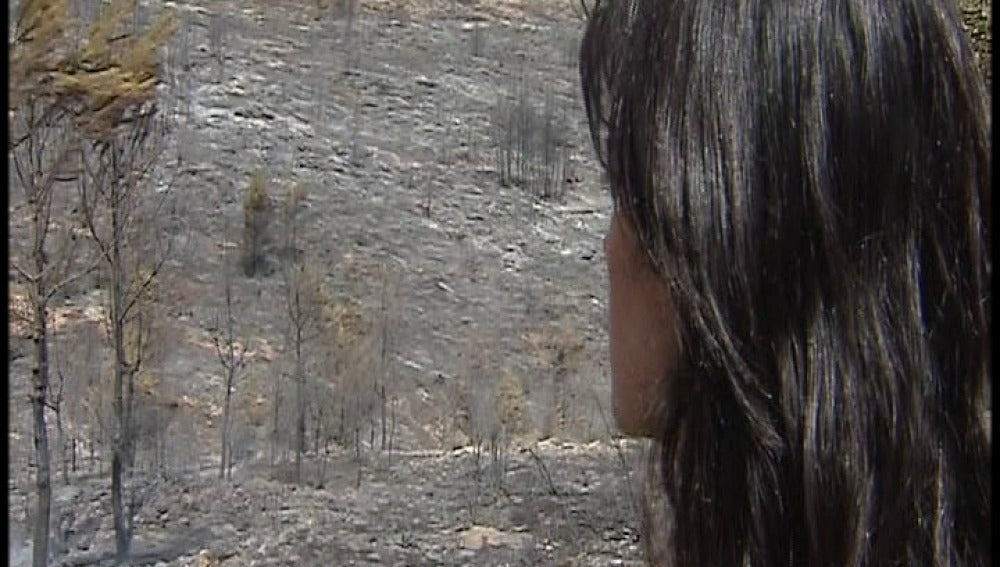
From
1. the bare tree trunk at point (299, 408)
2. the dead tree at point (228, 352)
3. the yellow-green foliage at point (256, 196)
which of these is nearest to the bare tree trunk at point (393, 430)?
the bare tree trunk at point (299, 408)

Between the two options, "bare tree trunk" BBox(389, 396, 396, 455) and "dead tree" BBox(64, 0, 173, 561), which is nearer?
"dead tree" BBox(64, 0, 173, 561)

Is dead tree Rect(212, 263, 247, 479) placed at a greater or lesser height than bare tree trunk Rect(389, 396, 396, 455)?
greater

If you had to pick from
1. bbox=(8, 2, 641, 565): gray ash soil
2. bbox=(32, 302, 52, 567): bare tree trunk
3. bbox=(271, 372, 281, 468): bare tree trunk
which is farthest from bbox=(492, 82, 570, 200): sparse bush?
bbox=(32, 302, 52, 567): bare tree trunk

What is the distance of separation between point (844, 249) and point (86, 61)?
5.16ft

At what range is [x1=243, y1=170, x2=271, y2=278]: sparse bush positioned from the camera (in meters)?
1.87

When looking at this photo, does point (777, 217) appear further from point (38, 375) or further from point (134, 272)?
point (134, 272)

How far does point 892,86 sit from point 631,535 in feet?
5.41

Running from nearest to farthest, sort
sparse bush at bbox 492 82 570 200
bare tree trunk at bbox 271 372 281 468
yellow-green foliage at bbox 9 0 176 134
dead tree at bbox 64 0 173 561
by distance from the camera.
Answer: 1. yellow-green foliage at bbox 9 0 176 134
2. dead tree at bbox 64 0 173 561
3. bare tree trunk at bbox 271 372 281 468
4. sparse bush at bbox 492 82 570 200

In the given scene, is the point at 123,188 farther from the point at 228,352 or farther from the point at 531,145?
the point at 531,145

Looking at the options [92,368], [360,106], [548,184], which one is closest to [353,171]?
[360,106]

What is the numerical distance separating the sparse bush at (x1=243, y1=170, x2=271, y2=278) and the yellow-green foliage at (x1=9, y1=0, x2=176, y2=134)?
0.22m

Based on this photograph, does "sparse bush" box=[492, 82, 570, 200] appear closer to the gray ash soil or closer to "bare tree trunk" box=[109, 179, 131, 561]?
the gray ash soil

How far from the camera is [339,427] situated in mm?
1837

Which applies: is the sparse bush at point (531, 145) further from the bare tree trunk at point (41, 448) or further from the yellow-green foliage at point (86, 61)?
the bare tree trunk at point (41, 448)
